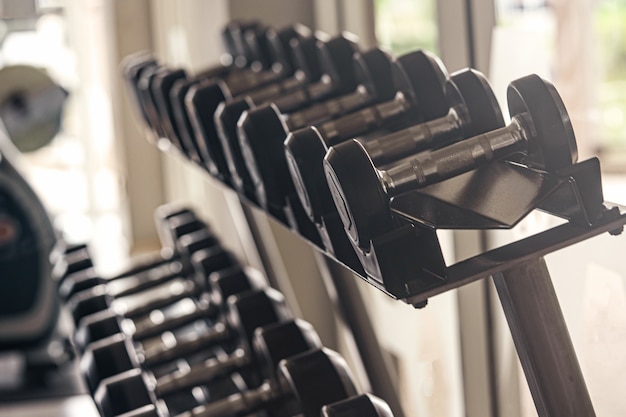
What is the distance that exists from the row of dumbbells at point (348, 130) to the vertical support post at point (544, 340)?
6cm

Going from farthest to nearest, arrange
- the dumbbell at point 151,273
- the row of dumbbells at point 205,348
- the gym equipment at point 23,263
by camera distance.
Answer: the gym equipment at point 23,263 < the dumbbell at point 151,273 < the row of dumbbells at point 205,348

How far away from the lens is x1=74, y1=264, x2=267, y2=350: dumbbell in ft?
3.23

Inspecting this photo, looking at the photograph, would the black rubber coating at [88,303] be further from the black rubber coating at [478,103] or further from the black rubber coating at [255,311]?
the black rubber coating at [478,103]

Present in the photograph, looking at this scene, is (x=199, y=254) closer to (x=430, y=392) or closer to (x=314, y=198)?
(x=430, y=392)

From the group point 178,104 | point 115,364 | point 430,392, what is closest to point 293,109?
point 178,104

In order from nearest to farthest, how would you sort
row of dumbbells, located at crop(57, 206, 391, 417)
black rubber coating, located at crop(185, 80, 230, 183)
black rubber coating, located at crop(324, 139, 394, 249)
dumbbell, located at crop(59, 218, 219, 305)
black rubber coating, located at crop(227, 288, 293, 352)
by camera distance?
black rubber coating, located at crop(324, 139, 394, 249)
row of dumbbells, located at crop(57, 206, 391, 417)
black rubber coating, located at crop(185, 80, 230, 183)
black rubber coating, located at crop(227, 288, 293, 352)
dumbbell, located at crop(59, 218, 219, 305)

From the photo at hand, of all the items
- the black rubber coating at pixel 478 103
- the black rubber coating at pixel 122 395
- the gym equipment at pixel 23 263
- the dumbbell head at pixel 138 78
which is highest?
the black rubber coating at pixel 478 103

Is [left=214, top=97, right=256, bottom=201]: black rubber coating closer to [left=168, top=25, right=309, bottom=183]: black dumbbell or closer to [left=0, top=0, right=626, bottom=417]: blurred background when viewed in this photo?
[left=168, top=25, right=309, bottom=183]: black dumbbell

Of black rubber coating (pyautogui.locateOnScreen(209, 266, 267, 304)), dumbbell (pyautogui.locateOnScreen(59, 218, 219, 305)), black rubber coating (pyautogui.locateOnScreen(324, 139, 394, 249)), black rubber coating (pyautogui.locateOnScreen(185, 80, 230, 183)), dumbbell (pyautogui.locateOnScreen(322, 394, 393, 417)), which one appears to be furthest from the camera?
dumbbell (pyautogui.locateOnScreen(59, 218, 219, 305))

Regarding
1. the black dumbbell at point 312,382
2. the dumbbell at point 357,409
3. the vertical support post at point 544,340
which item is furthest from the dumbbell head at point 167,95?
the vertical support post at point 544,340

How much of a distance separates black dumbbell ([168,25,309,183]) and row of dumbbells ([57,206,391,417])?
0.52ft

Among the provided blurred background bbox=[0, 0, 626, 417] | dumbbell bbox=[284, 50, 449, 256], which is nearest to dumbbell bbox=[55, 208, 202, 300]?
blurred background bbox=[0, 0, 626, 417]

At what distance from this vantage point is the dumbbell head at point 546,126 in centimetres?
43

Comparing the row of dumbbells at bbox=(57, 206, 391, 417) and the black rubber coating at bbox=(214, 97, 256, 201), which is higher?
the black rubber coating at bbox=(214, 97, 256, 201)
